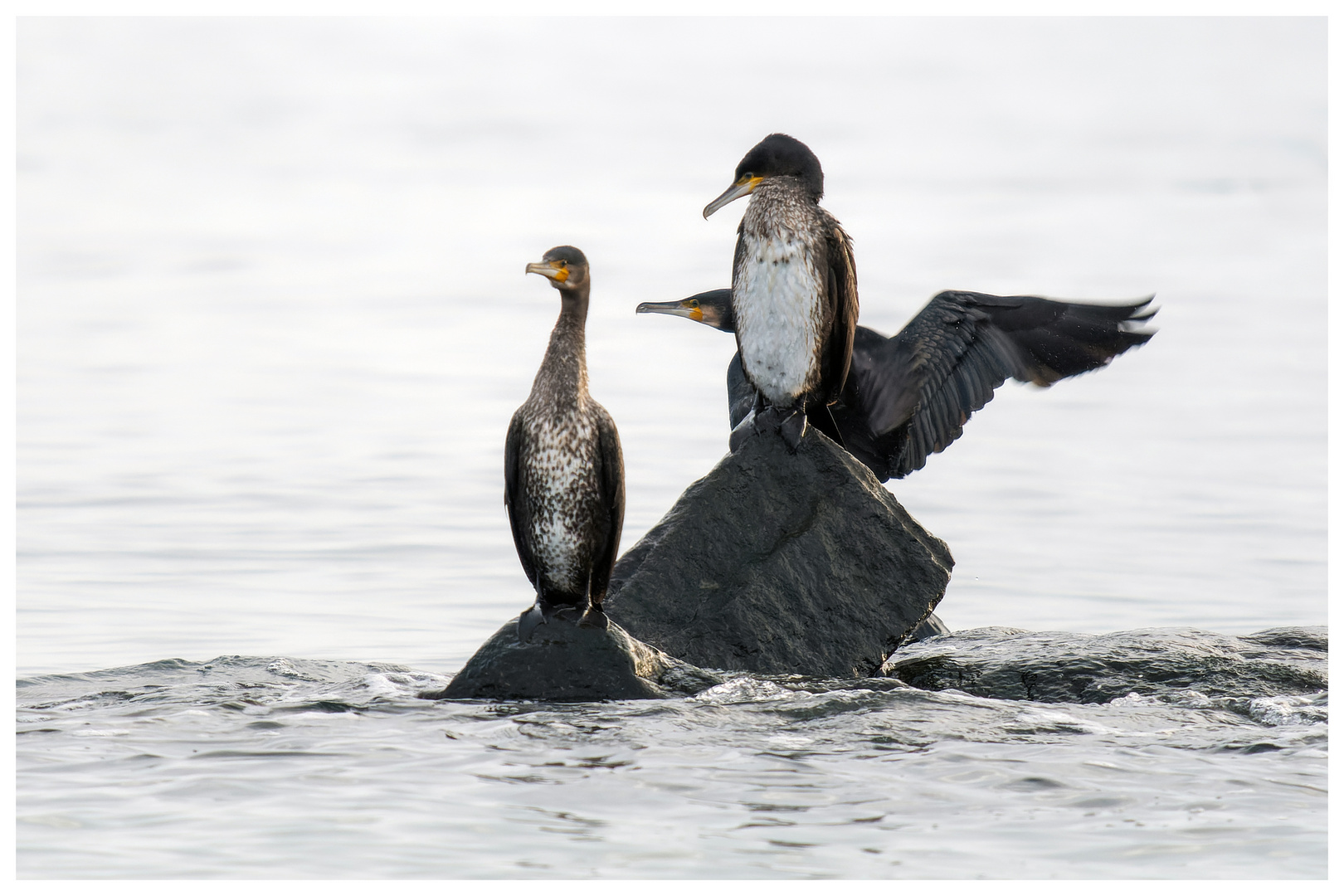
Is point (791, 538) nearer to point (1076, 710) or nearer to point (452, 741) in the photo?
point (1076, 710)

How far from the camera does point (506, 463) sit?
6297 mm

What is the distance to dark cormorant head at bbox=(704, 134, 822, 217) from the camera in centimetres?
731

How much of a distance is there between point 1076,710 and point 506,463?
8.65 feet

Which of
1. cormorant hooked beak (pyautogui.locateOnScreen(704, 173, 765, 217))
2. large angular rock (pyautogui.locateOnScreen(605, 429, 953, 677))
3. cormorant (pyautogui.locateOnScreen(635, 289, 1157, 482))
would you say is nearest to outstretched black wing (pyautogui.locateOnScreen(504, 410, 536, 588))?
large angular rock (pyautogui.locateOnScreen(605, 429, 953, 677))

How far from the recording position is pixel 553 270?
6.31 meters

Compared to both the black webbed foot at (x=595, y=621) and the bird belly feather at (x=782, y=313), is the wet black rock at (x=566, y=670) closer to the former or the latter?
the black webbed foot at (x=595, y=621)

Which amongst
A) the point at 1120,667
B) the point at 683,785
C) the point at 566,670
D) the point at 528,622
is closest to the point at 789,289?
the point at 528,622

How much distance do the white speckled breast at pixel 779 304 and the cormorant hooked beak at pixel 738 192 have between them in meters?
0.15

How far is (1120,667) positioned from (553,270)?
3.24 m

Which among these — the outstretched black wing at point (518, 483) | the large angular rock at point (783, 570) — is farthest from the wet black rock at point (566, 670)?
the large angular rock at point (783, 570)

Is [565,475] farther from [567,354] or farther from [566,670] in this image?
[566,670]

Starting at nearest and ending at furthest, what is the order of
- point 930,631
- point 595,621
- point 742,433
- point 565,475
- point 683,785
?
1. point 683,785
2. point 565,475
3. point 595,621
4. point 742,433
5. point 930,631

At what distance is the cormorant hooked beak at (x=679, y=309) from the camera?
877 centimetres

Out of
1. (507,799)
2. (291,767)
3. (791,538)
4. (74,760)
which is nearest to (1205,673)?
(791,538)
